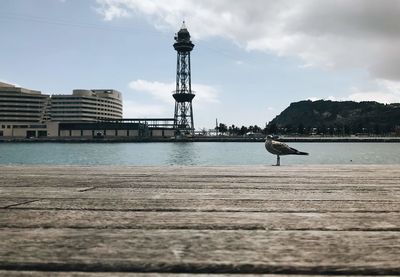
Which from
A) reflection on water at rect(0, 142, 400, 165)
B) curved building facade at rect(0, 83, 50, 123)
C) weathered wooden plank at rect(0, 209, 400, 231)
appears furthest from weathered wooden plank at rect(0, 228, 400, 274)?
curved building facade at rect(0, 83, 50, 123)

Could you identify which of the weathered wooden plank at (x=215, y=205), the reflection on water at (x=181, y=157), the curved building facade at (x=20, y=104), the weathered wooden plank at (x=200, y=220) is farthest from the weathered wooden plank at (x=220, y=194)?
the curved building facade at (x=20, y=104)

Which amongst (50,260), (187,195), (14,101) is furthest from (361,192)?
(14,101)

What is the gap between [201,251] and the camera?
5.20ft

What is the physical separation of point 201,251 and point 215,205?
1216mm

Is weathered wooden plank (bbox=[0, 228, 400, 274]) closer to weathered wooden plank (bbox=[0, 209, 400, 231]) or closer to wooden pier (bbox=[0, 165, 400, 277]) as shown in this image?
wooden pier (bbox=[0, 165, 400, 277])

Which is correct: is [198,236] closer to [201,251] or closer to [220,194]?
[201,251]

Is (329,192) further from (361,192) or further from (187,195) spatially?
(187,195)

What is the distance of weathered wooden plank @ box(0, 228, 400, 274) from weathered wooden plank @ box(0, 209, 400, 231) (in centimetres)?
12

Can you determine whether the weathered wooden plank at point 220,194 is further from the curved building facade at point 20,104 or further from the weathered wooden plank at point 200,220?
the curved building facade at point 20,104

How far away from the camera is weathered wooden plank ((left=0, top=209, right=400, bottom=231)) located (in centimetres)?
204

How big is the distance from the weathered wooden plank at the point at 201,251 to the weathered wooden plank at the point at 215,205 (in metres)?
0.70

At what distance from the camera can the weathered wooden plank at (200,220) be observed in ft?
6.70

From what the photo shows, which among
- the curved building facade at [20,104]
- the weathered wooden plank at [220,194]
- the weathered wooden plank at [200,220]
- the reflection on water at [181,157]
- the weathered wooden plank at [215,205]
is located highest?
the curved building facade at [20,104]

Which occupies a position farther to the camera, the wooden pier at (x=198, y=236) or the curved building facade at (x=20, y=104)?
the curved building facade at (x=20, y=104)
